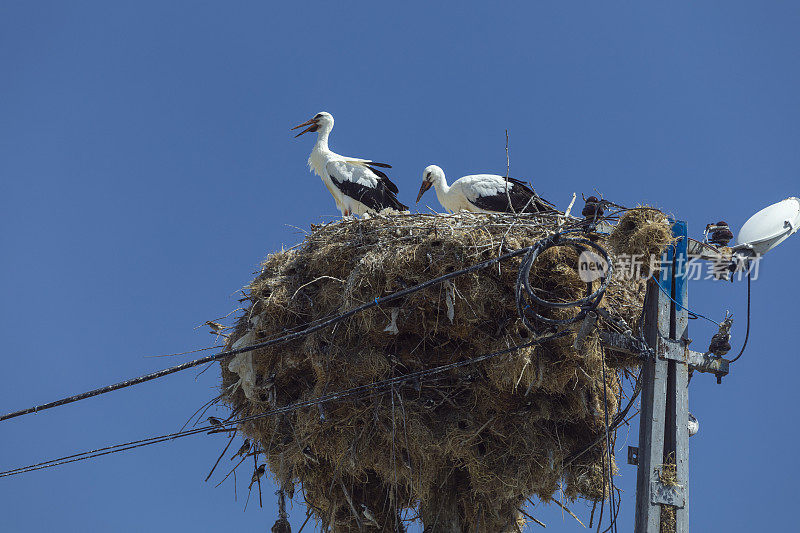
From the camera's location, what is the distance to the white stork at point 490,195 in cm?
1059

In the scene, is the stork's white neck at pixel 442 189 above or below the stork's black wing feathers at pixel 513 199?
above

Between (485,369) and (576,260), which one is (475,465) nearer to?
(485,369)

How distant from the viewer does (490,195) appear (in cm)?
1082

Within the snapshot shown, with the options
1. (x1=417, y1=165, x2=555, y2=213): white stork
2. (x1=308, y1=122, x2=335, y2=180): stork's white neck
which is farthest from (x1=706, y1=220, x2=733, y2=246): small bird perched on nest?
(x1=308, y1=122, x2=335, y2=180): stork's white neck

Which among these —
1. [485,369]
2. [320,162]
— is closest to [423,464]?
[485,369]

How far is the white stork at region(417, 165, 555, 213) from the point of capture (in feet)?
34.7

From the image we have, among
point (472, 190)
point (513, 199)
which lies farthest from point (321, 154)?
point (513, 199)

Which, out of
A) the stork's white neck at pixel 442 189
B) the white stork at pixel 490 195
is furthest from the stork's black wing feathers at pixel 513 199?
the stork's white neck at pixel 442 189

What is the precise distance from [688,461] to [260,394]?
3.98 m

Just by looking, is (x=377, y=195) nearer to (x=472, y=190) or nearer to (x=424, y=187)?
(x=424, y=187)

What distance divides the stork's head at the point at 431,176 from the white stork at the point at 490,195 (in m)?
0.51

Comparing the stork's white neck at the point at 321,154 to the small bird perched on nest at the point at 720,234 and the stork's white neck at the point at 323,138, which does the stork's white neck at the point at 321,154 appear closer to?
the stork's white neck at the point at 323,138

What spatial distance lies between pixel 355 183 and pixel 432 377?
457 cm

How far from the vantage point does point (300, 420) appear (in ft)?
27.5
